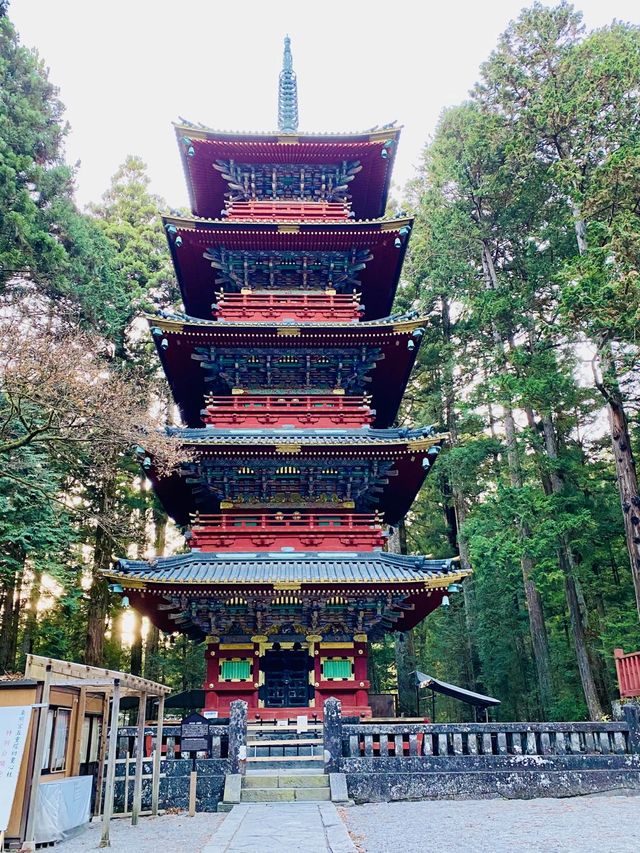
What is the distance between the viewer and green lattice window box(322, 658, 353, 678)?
14.5 meters

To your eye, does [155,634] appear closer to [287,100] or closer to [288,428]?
[288,428]

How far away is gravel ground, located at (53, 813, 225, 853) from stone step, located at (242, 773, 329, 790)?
0.95m

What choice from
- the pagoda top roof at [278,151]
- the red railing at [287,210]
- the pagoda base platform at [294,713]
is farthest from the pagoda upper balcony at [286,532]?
the pagoda top roof at [278,151]

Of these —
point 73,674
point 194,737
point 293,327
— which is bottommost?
point 194,737

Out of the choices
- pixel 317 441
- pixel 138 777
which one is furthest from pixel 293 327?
pixel 138 777

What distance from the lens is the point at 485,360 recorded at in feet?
77.3

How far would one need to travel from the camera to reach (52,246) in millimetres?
20297

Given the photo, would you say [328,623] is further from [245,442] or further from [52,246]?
[52,246]

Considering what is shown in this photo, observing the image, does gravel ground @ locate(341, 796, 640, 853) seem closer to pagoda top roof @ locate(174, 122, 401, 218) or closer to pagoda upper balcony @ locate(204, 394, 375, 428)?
pagoda upper balcony @ locate(204, 394, 375, 428)

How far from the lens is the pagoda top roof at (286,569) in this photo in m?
13.5

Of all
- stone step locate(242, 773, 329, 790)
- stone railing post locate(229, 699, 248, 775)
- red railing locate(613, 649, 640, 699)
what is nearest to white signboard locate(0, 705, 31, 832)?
stone railing post locate(229, 699, 248, 775)

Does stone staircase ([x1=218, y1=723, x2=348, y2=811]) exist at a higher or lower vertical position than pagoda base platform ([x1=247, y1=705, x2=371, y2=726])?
lower

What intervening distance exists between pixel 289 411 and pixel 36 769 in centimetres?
1090

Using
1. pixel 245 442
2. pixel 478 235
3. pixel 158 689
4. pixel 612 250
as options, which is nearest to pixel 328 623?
pixel 245 442
